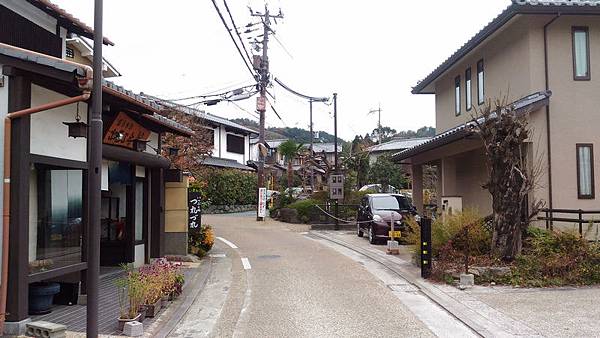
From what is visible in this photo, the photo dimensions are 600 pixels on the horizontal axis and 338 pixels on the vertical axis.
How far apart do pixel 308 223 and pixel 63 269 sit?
68.9 feet

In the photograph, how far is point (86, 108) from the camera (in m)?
9.21

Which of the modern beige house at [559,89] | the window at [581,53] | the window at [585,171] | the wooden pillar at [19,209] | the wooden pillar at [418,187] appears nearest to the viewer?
the wooden pillar at [19,209]

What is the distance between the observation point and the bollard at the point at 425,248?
1159 cm

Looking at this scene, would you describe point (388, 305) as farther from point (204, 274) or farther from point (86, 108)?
point (86, 108)

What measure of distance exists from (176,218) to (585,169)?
11055 mm

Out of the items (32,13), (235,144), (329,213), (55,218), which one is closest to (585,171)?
(55,218)

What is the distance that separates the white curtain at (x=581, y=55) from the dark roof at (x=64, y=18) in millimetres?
11844

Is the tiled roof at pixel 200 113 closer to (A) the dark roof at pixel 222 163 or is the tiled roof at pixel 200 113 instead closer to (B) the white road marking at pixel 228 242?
(A) the dark roof at pixel 222 163

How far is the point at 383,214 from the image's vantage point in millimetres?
18750

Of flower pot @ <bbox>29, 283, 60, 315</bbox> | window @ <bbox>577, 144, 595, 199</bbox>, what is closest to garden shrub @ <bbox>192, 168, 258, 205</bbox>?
window @ <bbox>577, 144, 595, 199</bbox>

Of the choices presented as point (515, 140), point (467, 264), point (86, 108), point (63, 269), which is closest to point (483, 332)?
point (467, 264)

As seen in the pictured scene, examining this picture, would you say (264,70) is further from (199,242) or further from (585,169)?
(585,169)

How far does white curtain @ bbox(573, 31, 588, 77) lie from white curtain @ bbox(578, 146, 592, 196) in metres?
2.01

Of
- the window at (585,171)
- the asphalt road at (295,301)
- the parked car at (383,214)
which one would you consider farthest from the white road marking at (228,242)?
the window at (585,171)
